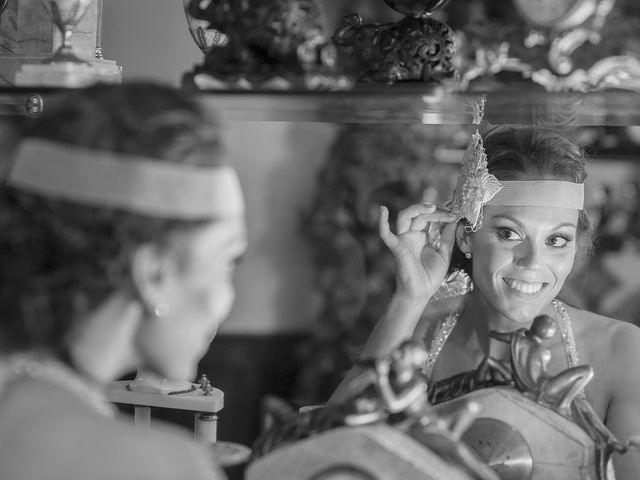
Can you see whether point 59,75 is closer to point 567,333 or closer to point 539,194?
point 539,194

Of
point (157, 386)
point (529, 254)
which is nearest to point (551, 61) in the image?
point (529, 254)

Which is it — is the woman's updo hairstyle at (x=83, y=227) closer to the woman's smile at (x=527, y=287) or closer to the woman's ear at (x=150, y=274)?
the woman's ear at (x=150, y=274)

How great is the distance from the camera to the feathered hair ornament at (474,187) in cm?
177

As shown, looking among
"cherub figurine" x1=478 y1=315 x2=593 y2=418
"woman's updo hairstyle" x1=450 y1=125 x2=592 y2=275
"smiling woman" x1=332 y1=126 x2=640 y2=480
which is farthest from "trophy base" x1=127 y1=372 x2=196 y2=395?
"cherub figurine" x1=478 y1=315 x2=593 y2=418

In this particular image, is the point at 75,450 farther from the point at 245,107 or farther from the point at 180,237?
the point at 245,107

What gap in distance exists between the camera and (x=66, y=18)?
1623 millimetres

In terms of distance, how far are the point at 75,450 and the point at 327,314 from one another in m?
3.78

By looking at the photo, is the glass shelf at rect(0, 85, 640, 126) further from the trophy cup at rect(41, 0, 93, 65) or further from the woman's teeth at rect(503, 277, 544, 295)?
the woman's teeth at rect(503, 277, 544, 295)

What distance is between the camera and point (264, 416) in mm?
1215

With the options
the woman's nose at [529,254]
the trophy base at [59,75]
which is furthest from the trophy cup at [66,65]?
the woman's nose at [529,254]

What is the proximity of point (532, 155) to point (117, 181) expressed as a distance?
1.04 m

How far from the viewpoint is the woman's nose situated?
1.73 metres

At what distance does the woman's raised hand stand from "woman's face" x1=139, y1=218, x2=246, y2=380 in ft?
2.35

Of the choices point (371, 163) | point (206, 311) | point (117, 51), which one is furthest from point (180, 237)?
point (371, 163)
